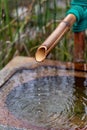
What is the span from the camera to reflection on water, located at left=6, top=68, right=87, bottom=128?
4.74ft

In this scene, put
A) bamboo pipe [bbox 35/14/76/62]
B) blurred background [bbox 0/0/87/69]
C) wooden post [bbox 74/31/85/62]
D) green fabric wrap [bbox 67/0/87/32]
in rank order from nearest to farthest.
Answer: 1. bamboo pipe [bbox 35/14/76/62]
2. green fabric wrap [bbox 67/0/87/32]
3. wooden post [bbox 74/31/85/62]
4. blurred background [bbox 0/0/87/69]

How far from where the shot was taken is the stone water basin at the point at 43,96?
4.66 ft

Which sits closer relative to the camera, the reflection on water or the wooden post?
the reflection on water

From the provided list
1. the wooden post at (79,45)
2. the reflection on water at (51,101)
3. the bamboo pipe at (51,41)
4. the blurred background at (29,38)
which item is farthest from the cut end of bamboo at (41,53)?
the blurred background at (29,38)

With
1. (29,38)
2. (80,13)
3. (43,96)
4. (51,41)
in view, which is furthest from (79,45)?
(29,38)

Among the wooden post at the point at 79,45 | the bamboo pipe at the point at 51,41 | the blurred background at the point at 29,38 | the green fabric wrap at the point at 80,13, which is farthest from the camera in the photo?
the blurred background at the point at 29,38

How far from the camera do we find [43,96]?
165cm

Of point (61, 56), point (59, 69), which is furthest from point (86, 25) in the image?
point (61, 56)

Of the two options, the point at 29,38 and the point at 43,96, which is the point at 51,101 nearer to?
the point at 43,96

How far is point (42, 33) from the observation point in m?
2.58

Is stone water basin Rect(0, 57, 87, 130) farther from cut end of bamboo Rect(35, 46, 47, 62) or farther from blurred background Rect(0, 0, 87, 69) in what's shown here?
blurred background Rect(0, 0, 87, 69)

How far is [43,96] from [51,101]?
6 centimetres

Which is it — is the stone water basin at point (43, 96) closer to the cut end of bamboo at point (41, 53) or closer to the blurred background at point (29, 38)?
the cut end of bamboo at point (41, 53)

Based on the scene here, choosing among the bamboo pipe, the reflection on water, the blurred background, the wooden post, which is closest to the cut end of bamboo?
the bamboo pipe
